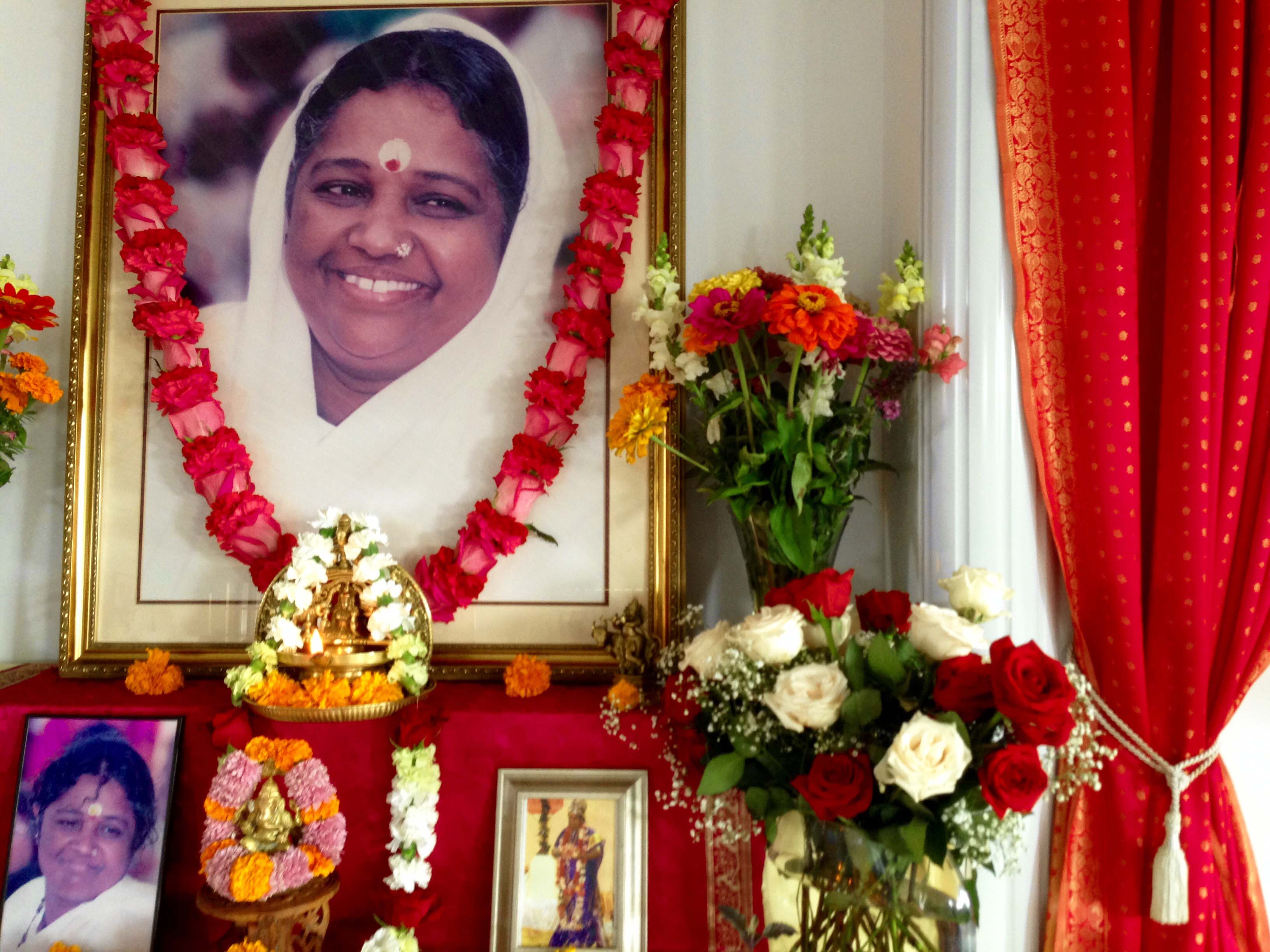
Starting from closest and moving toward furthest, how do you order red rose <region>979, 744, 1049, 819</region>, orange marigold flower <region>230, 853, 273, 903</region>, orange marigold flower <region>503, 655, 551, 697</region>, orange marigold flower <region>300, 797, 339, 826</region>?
1. red rose <region>979, 744, 1049, 819</region>
2. orange marigold flower <region>230, 853, 273, 903</region>
3. orange marigold flower <region>300, 797, 339, 826</region>
4. orange marigold flower <region>503, 655, 551, 697</region>

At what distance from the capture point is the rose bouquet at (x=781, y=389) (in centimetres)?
169

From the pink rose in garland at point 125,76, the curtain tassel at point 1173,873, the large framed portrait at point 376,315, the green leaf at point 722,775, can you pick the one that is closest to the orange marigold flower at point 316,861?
the large framed portrait at point 376,315

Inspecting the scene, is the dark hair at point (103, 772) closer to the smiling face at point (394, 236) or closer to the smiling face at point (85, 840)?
the smiling face at point (85, 840)

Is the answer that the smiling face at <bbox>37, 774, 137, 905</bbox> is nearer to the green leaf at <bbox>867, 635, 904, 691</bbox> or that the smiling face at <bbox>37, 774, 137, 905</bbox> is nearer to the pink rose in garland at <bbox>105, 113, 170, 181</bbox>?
the pink rose in garland at <bbox>105, 113, 170, 181</bbox>

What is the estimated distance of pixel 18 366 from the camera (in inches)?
77.9

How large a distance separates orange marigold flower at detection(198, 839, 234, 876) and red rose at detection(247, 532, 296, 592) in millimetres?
569

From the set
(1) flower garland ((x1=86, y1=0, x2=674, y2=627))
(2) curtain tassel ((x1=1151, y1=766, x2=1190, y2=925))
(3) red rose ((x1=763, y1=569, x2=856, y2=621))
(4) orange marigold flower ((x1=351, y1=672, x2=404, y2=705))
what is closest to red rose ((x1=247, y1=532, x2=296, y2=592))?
(1) flower garland ((x1=86, y1=0, x2=674, y2=627))

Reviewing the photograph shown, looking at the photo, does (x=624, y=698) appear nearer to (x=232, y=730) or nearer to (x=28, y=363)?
(x=232, y=730)

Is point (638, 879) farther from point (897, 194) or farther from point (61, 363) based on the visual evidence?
point (61, 363)

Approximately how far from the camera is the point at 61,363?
86.5 inches

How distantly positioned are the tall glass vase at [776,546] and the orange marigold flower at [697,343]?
352 millimetres

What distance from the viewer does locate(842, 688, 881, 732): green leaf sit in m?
1.23

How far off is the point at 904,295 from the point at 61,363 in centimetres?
217

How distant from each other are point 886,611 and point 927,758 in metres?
0.32
